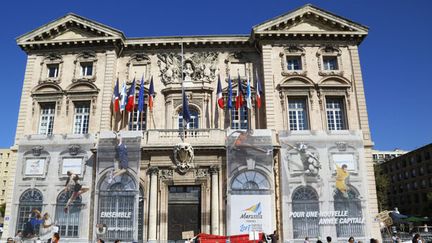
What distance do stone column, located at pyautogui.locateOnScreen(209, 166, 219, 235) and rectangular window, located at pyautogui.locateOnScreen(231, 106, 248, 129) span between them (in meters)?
3.46

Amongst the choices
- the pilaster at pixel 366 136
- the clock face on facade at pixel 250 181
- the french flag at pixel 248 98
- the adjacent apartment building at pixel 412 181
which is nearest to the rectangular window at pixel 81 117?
the clock face on facade at pixel 250 181

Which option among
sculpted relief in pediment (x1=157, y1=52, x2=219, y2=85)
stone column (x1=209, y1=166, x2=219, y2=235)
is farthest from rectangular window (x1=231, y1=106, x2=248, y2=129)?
stone column (x1=209, y1=166, x2=219, y2=235)

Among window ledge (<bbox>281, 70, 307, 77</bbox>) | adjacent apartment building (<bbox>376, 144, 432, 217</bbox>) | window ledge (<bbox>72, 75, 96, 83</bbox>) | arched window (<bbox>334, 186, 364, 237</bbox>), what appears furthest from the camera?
adjacent apartment building (<bbox>376, 144, 432, 217</bbox>)

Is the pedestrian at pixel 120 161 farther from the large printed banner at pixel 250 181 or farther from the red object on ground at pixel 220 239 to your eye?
the red object on ground at pixel 220 239

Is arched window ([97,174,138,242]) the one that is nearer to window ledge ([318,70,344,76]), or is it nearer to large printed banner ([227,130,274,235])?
large printed banner ([227,130,274,235])

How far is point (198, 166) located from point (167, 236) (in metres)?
4.18

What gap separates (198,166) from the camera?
21.3 metres

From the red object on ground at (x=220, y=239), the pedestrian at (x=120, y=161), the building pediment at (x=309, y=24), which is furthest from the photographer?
the building pediment at (x=309, y=24)

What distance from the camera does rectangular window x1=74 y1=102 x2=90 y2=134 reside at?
23.3m

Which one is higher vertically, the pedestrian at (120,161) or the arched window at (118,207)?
the pedestrian at (120,161)

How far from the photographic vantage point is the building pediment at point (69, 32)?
24312 millimetres

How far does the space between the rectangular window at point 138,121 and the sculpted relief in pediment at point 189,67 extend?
2.56 meters

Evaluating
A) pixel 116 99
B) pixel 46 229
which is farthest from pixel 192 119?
pixel 46 229

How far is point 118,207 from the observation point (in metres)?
20.6
